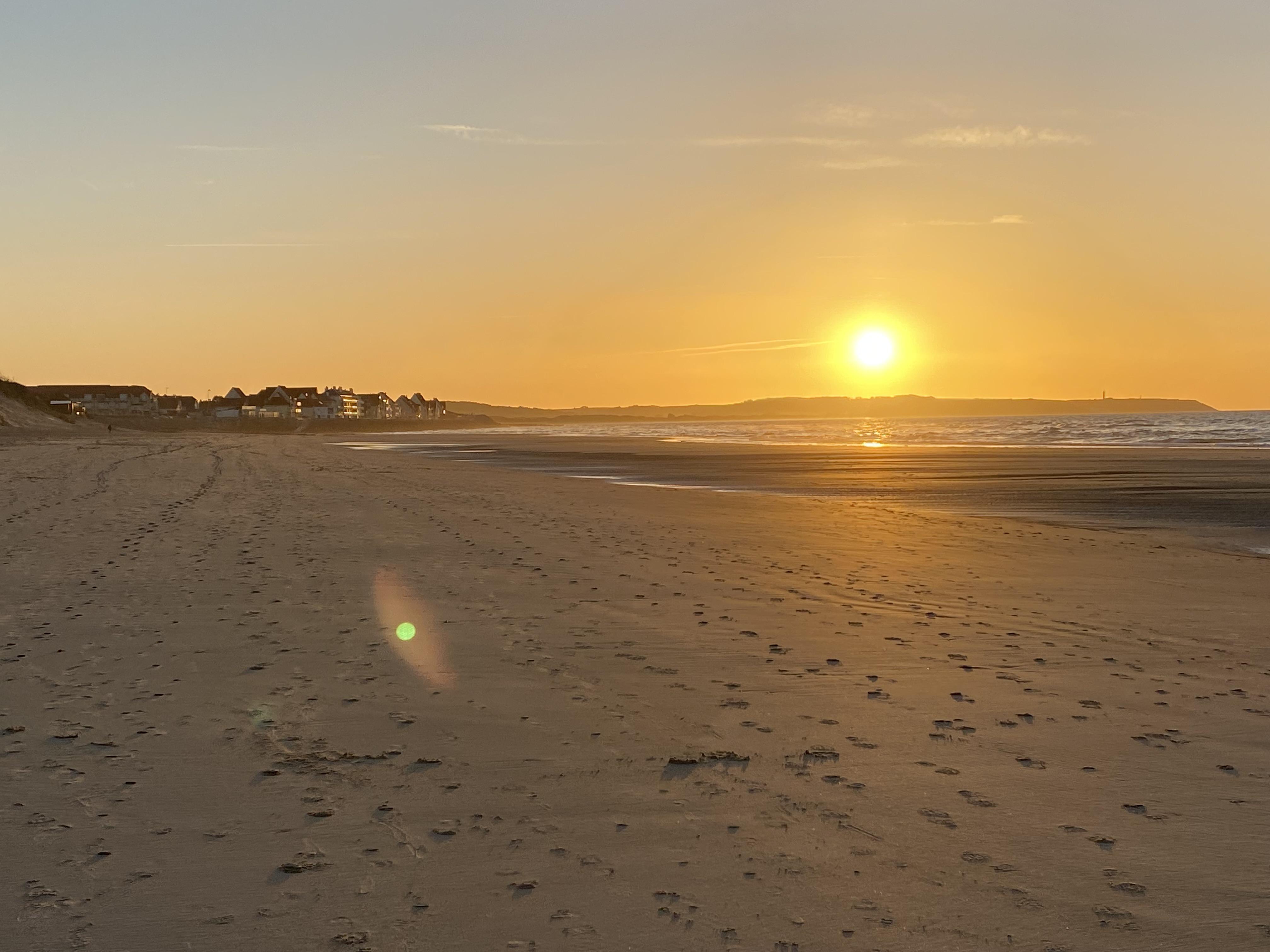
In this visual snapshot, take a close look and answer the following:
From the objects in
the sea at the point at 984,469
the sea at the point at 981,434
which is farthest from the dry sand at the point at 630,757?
the sea at the point at 981,434

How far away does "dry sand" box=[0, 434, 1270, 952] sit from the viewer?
4312 millimetres

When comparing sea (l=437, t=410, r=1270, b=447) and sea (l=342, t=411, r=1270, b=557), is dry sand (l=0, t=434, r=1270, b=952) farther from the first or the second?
sea (l=437, t=410, r=1270, b=447)

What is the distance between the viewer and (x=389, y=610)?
35.1ft

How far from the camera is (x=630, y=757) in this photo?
623cm

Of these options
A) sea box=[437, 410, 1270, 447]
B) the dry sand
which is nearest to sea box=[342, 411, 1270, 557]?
sea box=[437, 410, 1270, 447]

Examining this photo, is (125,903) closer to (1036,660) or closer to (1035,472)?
(1036,660)

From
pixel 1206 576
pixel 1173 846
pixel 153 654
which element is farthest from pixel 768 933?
pixel 1206 576

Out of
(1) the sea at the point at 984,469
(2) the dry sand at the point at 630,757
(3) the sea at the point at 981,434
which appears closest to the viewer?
(2) the dry sand at the point at 630,757

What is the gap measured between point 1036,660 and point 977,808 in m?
3.72

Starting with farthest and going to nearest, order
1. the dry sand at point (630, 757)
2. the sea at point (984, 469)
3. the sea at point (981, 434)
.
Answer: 1. the sea at point (981, 434)
2. the sea at point (984, 469)
3. the dry sand at point (630, 757)

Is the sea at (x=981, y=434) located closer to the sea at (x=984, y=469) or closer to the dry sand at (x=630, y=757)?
the sea at (x=984, y=469)

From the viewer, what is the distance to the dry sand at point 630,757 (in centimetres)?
431

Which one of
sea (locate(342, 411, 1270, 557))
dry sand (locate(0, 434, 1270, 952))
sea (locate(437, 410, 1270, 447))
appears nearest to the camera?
dry sand (locate(0, 434, 1270, 952))

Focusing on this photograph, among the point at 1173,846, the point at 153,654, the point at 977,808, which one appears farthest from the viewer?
the point at 153,654
